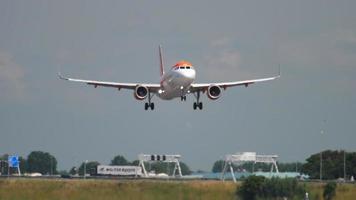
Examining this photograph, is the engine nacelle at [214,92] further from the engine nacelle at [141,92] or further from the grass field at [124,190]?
the grass field at [124,190]

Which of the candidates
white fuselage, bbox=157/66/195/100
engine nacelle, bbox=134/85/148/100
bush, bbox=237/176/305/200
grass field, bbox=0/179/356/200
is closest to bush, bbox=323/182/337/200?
grass field, bbox=0/179/356/200

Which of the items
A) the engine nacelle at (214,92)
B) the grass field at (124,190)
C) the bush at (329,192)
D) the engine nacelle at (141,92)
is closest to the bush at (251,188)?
the grass field at (124,190)

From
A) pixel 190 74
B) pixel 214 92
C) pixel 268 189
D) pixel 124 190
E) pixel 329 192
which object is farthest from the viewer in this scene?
pixel 214 92

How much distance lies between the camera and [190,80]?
120m

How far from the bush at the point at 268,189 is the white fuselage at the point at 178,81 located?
558 inches

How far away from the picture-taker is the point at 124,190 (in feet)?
406

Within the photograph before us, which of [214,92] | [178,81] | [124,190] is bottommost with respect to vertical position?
[124,190]

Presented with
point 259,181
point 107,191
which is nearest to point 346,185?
point 259,181

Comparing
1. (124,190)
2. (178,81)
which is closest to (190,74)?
(178,81)

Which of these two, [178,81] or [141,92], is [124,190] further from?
[178,81]

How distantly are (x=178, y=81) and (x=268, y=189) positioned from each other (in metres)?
18.1

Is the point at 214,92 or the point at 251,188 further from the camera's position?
the point at 214,92

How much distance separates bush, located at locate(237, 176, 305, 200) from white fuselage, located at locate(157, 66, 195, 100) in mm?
14172

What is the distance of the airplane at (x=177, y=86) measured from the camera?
121 metres
